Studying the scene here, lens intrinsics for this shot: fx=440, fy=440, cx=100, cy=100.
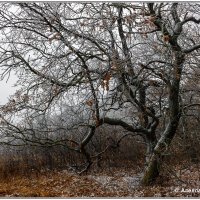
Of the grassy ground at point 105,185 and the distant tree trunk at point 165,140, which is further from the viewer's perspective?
the distant tree trunk at point 165,140

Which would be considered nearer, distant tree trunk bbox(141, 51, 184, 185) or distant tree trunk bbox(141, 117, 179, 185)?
distant tree trunk bbox(141, 51, 184, 185)

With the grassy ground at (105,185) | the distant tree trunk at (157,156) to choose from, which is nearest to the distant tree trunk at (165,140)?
the distant tree trunk at (157,156)

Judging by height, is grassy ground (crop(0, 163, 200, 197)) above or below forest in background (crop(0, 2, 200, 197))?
below

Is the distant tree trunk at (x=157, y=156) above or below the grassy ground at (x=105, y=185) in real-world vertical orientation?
above

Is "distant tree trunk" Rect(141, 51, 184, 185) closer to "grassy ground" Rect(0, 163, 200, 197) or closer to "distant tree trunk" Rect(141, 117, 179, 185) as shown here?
"distant tree trunk" Rect(141, 117, 179, 185)

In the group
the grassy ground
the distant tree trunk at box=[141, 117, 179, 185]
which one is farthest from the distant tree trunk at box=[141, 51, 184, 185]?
the grassy ground

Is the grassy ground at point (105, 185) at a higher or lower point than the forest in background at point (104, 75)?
lower

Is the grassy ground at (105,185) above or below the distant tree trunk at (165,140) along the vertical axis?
below

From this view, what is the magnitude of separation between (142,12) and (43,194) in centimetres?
396

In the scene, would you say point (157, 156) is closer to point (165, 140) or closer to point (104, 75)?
point (165, 140)

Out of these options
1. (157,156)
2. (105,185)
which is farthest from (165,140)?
(105,185)

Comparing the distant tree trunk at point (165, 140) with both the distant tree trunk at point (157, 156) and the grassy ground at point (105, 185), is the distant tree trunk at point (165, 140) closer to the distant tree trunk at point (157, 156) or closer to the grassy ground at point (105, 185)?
the distant tree trunk at point (157, 156)

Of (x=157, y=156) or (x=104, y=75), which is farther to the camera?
(x=157, y=156)

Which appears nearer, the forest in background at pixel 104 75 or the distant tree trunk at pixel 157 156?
the forest in background at pixel 104 75
